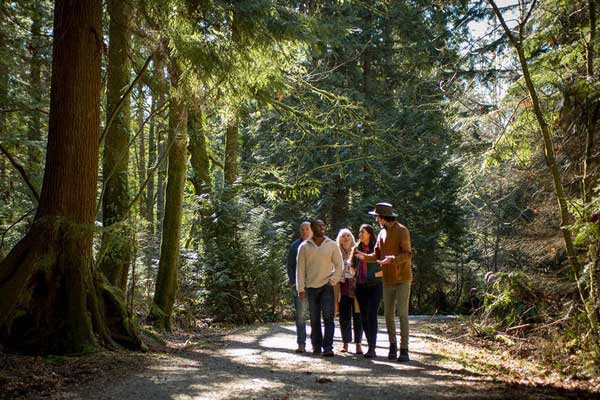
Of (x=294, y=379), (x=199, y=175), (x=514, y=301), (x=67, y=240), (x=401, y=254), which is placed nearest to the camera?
(x=294, y=379)

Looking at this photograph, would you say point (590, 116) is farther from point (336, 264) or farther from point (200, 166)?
point (200, 166)

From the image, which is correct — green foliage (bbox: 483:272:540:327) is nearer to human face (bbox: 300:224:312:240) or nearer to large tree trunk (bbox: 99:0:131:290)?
human face (bbox: 300:224:312:240)

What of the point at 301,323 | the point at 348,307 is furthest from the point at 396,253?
the point at 301,323

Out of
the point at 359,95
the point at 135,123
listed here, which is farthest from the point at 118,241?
the point at 359,95

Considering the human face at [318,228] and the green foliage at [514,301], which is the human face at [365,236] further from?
the green foliage at [514,301]

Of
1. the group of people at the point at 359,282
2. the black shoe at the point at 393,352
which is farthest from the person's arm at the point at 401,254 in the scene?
the black shoe at the point at 393,352

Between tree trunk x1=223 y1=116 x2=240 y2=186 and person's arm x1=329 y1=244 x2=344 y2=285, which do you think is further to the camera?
tree trunk x1=223 y1=116 x2=240 y2=186

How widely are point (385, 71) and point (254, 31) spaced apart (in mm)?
19608

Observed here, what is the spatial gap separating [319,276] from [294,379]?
2601mm

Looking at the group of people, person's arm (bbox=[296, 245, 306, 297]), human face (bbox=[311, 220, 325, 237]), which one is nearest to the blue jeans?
the group of people

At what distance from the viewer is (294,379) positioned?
701cm

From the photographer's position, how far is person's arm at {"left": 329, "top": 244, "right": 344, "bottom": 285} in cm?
942

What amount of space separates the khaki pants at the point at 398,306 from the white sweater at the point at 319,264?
2.84 feet

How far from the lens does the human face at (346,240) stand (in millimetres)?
10633
